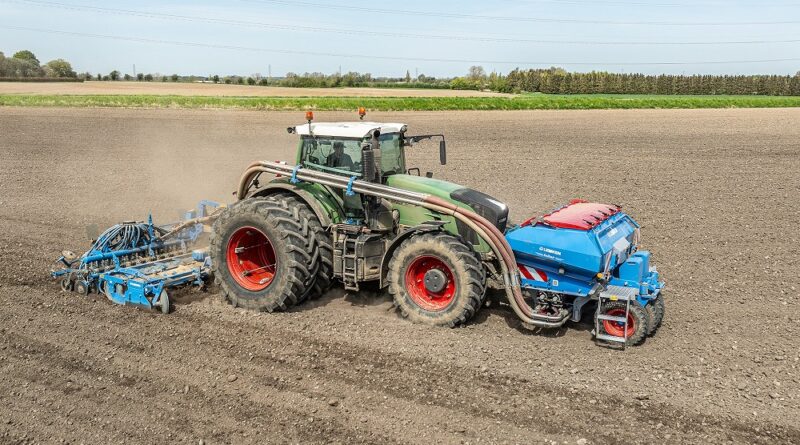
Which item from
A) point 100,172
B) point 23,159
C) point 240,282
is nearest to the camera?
point 240,282

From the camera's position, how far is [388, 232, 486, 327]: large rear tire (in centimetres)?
761

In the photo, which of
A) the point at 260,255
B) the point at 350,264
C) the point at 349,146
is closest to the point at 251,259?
the point at 260,255

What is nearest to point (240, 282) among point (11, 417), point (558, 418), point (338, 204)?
point (338, 204)

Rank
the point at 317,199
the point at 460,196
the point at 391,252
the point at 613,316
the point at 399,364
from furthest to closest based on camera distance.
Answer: the point at 317,199
the point at 460,196
the point at 391,252
the point at 613,316
the point at 399,364

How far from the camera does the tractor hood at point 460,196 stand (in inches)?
324

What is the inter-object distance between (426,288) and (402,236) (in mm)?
681

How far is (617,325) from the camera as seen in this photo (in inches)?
297

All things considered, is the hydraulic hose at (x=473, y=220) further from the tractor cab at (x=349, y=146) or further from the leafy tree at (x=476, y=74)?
the leafy tree at (x=476, y=74)

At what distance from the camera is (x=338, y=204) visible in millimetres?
8859

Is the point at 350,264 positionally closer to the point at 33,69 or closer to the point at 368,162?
the point at 368,162

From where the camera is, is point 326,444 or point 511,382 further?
point 511,382

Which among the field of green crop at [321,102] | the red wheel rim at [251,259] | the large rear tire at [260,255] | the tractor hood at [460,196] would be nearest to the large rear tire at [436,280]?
the tractor hood at [460,196]

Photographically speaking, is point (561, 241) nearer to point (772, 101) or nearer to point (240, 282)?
point (240, 282)

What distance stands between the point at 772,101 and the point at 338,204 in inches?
2424
